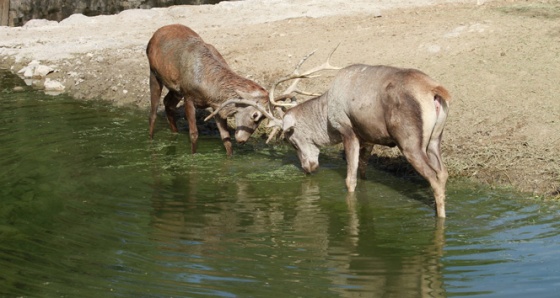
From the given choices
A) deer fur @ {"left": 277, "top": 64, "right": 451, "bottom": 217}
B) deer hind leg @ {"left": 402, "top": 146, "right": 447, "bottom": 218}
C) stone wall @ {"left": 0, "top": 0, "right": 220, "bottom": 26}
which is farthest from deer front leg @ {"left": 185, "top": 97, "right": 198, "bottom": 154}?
stone wall @ {"left": 0, "top": 0, "right": 220, "bottom": 26}

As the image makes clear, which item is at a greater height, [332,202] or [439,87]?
[439,87]

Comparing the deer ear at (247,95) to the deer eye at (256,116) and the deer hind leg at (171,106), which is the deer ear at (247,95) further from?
the deer hind leg at (171,106)

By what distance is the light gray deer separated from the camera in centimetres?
925

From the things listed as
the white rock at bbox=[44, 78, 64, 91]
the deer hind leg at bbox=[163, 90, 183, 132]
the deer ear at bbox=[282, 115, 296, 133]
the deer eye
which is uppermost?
the deer ear at bbox=[282, 115, 296, 133]

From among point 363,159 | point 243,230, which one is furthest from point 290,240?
point 363,159

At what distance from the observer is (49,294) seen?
7168 mm

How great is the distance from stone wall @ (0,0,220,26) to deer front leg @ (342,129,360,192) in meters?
14.7

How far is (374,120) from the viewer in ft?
32.3

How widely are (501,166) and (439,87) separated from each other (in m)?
1.95

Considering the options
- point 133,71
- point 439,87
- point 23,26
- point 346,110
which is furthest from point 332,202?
point 23,26

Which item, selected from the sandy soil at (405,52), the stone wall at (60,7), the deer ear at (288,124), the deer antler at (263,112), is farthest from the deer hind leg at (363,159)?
the stone wall at (60,7)

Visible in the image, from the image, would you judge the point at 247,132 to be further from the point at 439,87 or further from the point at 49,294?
the point at 49,294

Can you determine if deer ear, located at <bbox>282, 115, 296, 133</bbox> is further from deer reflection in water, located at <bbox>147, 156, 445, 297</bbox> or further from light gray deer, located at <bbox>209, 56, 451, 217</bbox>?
deer reflection in water, located at <bbox>147, 156, 445, 297</bbox>

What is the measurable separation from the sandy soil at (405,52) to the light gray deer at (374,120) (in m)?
1.19
